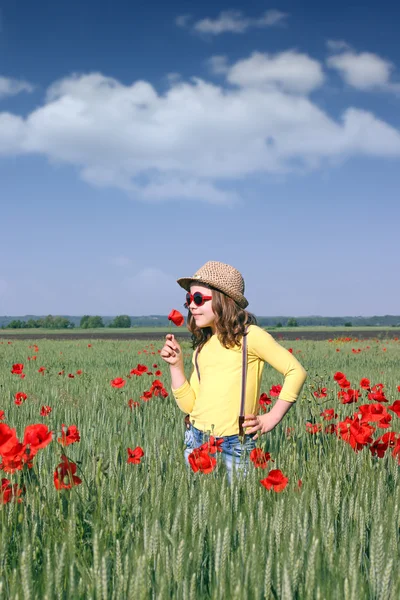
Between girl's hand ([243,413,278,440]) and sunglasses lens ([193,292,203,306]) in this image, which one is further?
sunglasses lens ([193,292,203,306])

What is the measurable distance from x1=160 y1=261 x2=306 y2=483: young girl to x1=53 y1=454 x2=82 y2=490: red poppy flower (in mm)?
1059

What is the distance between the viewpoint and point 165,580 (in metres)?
1.60

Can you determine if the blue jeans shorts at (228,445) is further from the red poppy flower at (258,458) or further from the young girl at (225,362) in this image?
the red poppy flower at (258,458)

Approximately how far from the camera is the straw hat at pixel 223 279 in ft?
10.4

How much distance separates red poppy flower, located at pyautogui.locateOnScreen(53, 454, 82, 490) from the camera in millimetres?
2025

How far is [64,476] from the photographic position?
7.01 feet

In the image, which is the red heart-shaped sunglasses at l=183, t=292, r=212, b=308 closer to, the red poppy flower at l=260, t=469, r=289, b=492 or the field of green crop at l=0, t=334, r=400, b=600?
the field of green crop at l=0, t=334, r=400, b=600

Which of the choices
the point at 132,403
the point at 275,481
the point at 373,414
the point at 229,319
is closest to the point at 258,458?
the point at 275,481

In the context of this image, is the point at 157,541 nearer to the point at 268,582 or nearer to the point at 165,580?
the point at 165,580

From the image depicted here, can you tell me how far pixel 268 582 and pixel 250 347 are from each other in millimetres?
1677

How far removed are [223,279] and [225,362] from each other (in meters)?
0.45

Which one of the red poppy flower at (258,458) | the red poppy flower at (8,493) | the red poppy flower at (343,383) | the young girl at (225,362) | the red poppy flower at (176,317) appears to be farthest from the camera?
the red poppy flower at (343,383)

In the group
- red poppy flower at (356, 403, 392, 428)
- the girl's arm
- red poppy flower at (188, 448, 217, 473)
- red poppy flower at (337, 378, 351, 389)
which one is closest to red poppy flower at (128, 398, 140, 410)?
red poppy flower at (337, 378, 351, 389)

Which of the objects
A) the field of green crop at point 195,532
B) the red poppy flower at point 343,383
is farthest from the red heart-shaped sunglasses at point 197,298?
the red poppy flower at point 343,383
